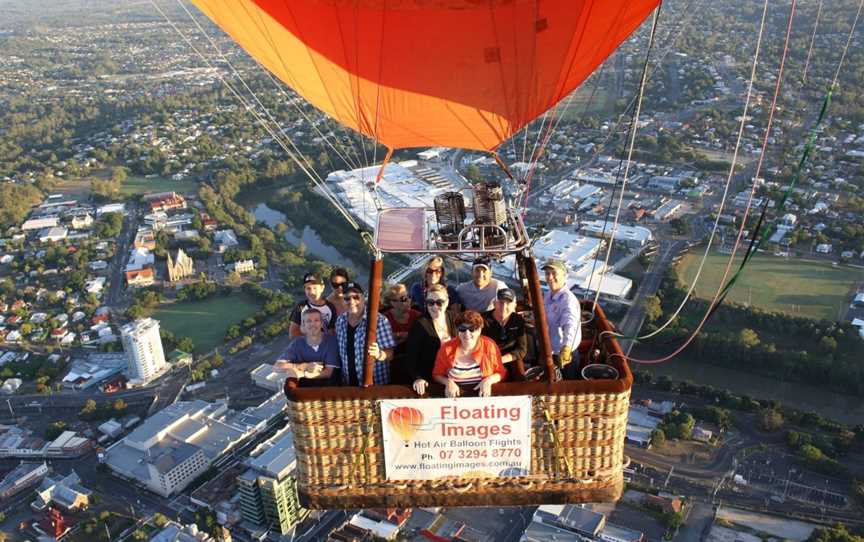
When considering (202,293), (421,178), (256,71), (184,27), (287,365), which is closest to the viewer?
(287,365)

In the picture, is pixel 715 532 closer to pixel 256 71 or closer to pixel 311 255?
pixel 311 255

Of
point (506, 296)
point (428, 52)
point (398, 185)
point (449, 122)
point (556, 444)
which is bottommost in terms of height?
point (398, 185)

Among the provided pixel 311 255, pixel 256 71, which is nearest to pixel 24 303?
pixel 311 255

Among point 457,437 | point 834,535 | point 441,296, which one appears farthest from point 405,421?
point 834,535

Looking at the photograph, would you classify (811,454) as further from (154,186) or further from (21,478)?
(154,186)

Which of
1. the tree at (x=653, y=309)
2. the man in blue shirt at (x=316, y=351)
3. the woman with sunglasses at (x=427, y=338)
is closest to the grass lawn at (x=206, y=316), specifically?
the tree at (x=653, y=309)

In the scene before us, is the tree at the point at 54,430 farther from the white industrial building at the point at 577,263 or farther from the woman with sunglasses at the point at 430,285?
the woman with sunglasses at the point at 430,285

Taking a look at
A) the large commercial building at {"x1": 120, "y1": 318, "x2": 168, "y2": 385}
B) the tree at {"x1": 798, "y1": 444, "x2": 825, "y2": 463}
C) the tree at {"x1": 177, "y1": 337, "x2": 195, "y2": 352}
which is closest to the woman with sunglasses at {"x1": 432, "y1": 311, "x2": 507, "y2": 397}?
the tree at {"x1": 798, "y1": 444, "x2": 825, "y2": 463}
